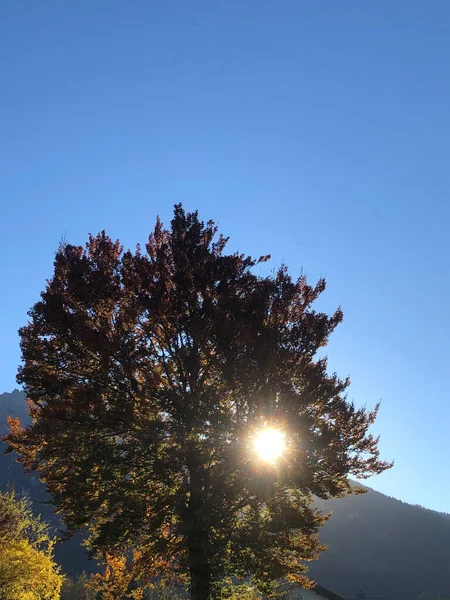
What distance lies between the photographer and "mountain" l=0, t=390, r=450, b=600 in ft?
312

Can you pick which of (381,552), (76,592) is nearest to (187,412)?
(76,592)

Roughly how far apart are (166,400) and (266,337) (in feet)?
9.49

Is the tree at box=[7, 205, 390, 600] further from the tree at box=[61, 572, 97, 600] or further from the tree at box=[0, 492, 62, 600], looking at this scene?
the tree at box=[61, 572, 97, 600]

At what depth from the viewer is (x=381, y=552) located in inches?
4178

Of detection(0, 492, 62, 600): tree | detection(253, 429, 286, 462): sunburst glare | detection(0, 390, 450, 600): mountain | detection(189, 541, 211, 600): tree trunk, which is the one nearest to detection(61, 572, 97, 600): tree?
detection(0, 390, 450, 600): mountain

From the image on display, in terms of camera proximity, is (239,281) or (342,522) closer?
(239,281)

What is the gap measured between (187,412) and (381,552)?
383ft

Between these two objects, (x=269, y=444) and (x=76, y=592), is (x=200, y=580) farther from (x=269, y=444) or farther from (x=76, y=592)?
(x=76, y=592)

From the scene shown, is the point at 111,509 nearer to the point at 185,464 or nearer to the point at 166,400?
the point at 185,464

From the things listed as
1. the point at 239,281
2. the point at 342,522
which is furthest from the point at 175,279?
the point at 342,522

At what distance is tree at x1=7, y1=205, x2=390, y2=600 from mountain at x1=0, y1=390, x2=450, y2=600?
93505 millimetres

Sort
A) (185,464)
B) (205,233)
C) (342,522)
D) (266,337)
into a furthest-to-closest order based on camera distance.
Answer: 1. (342,522)
2. (205,233)
3. (185,464)
4. (266,337)

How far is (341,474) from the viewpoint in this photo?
1061cm

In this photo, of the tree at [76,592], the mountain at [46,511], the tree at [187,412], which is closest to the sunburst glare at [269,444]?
the tree at [187,412]
